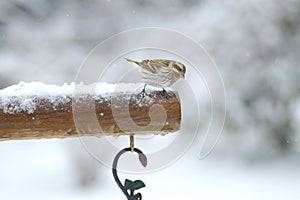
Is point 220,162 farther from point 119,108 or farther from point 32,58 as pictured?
point 119,108

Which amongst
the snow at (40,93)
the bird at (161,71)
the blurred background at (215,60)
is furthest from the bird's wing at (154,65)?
the blurred background at (215,60)

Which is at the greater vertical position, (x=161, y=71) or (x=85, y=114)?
(x=161, y=71)

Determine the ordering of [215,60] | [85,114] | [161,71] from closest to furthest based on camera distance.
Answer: [85,114]
[161,71]
[215,60]

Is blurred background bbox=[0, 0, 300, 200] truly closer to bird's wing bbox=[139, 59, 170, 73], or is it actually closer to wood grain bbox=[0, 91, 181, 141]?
bird's wing bbox=[139, 59, 170, 73]

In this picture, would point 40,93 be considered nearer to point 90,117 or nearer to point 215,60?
point 90,117

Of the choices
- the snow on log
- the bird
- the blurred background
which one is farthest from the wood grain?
the blurred background

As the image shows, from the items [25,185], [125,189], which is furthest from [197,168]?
[125,189]

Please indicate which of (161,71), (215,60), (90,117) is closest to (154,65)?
(161,71)
